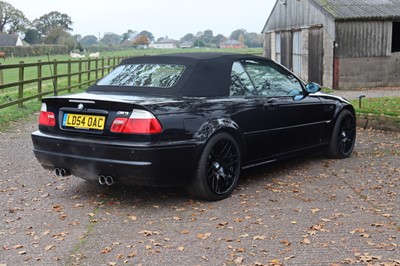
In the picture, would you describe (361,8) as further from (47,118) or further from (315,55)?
(47,118)

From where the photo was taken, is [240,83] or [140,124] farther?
[240,83]

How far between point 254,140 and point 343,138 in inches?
83.2

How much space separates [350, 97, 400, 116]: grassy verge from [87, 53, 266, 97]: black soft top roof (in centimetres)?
Result: 549

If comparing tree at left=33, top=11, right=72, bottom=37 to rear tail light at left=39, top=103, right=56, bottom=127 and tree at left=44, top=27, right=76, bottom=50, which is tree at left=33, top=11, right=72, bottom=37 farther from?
rear tail light at left=39, top=103, right=56, bottom=127

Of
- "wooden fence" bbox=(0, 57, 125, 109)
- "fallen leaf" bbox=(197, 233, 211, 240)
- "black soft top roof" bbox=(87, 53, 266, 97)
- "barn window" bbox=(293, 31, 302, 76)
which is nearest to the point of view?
"fallen leaf" bbox=(197, 233, 211, 240)

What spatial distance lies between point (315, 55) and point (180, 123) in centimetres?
1728

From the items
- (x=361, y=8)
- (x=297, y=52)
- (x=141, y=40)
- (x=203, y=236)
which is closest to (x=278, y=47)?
(x=297, y=52)

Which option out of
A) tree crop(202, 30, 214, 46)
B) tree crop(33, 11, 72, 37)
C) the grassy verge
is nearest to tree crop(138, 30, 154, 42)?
tree crop(202, 30, 214, 46)

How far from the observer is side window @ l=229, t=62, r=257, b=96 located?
18.4 feet

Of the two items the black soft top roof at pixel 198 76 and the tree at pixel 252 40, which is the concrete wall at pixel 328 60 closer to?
the black soft top roof at pixel 198 76

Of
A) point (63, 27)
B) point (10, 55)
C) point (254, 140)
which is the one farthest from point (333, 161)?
point (63, 27)

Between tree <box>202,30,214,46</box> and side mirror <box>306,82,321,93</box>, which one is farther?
tree <box>202,30,214,46</box>

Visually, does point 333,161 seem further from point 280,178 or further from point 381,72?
point 381,72

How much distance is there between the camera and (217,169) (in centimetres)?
519
